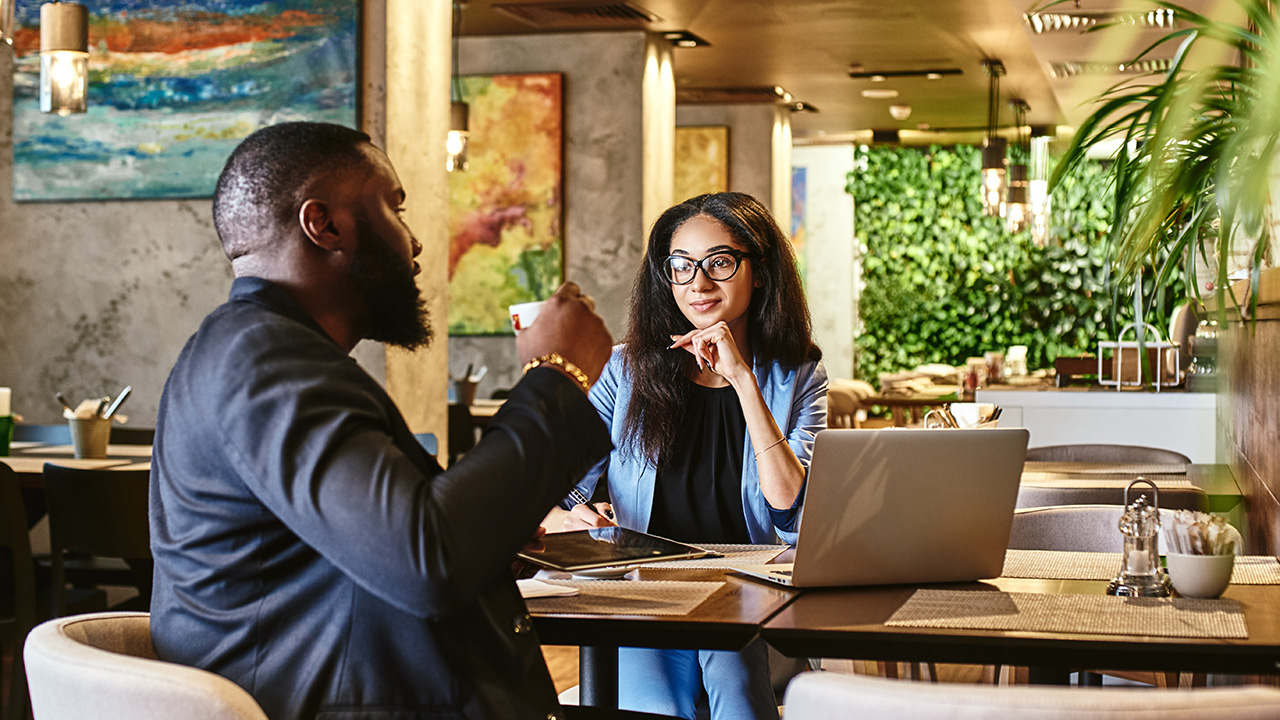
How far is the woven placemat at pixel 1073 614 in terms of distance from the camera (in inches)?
57.9

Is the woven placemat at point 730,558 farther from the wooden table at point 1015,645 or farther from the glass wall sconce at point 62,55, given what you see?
the glass wall sconce at point 62,55

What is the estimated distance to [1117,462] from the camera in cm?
407

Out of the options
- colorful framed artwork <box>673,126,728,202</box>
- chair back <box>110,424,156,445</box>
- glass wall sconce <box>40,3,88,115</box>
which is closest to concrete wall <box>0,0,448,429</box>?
chair back <box>110,424,156,445</box>

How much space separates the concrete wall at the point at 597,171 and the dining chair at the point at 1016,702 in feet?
24.1

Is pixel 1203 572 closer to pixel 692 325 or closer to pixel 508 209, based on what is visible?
pixel 692 325

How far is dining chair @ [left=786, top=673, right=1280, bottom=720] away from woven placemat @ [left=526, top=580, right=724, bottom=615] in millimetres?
513

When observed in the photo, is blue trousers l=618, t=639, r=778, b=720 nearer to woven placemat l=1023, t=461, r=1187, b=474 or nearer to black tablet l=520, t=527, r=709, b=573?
black tablet l=520, t=527, r=709, b=573

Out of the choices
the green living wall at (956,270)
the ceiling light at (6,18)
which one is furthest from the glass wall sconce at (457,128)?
the green living wall at (956,270)

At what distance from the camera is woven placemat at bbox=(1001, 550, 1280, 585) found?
1.88 metres

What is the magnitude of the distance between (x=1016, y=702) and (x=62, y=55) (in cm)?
379

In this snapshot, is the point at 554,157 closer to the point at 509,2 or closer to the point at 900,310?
the point at 509,2

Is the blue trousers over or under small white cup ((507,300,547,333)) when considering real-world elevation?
under

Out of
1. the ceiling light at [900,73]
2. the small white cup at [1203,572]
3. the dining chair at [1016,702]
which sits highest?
the ceiling light at [900,73]

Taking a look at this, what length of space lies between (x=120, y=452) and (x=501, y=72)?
507cm
